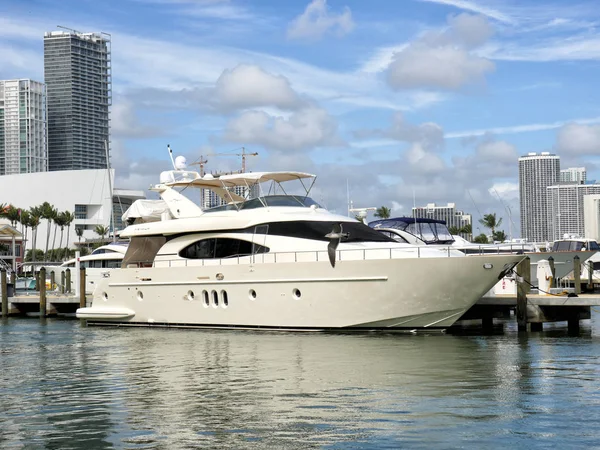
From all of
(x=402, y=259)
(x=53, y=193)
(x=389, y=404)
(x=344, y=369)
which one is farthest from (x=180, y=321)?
(x=53, y=193)

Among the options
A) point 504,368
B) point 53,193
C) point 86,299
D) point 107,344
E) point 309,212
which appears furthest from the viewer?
point 53,193

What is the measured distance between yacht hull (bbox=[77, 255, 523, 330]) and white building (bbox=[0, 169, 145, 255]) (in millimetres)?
116121

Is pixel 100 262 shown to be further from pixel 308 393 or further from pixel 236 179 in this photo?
pixel 308 393

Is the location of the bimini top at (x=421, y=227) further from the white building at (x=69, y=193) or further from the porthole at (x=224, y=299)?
the white building at (x=69, y=193)

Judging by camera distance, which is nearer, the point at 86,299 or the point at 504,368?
the point at 504,368

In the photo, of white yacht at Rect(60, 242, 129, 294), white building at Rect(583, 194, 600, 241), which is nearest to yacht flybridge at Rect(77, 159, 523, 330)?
white yacht at Rect(60, 242, 129, 294)

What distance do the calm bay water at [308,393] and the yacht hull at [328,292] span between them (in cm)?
68

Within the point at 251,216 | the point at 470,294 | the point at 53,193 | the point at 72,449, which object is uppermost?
the point at 53,193

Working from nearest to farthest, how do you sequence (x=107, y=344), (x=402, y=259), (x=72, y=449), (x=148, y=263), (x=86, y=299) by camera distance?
1. (x=72, y=449)
2. (x=402, y=259)
3. (x=107, y=344)
4. (x=148, y=263)
5. (x=86, y=299)

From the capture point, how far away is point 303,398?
1352 centimetres

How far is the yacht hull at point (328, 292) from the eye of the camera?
2120 cm

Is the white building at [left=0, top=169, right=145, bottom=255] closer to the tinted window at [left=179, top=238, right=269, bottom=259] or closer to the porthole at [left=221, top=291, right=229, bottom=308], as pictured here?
the tinted window at [left=179, top=238, right=269, bottom=259]

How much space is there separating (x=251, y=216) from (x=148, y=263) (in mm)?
4778

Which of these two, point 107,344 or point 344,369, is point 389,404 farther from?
point 107,344
